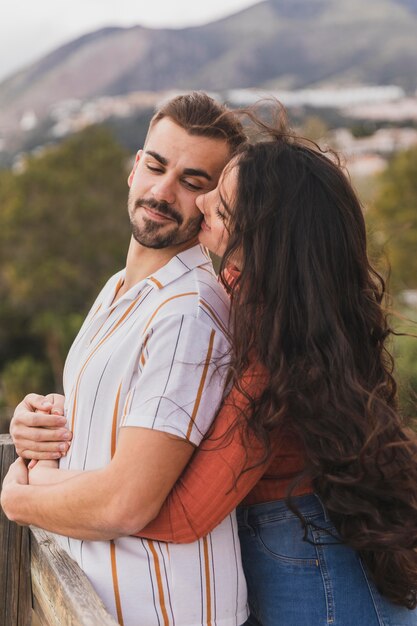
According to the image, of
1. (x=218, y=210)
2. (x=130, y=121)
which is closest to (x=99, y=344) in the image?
(x=218, y=210)

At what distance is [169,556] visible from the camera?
1674 mm

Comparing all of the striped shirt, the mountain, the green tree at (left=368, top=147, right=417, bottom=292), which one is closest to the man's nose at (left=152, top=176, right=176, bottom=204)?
the striped shirt

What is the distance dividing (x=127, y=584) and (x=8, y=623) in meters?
0.57

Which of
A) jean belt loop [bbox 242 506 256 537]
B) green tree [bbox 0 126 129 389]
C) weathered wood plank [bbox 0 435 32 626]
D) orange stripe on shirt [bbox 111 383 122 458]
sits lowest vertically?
green tree [bbox 0 126 129 389]

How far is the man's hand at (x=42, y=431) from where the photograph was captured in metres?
1.83

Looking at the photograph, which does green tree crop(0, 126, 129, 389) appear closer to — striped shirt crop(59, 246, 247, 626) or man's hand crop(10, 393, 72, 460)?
man's hand crop(10, 393, 72, 460)

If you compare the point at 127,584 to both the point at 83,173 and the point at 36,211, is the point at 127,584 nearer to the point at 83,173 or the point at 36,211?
the point at 36,211

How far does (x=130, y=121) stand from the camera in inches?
2375

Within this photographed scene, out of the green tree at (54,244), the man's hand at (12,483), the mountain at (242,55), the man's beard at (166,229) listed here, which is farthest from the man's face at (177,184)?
the mountain at (242,55)

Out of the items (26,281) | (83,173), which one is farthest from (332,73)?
(26,281)

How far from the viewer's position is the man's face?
2.04 metres

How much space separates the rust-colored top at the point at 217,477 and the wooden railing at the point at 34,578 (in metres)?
0.19

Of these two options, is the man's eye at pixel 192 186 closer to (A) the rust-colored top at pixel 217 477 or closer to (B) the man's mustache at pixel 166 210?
(B) the man's mustache at pixel 166 210

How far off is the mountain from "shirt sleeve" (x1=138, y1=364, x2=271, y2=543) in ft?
243
